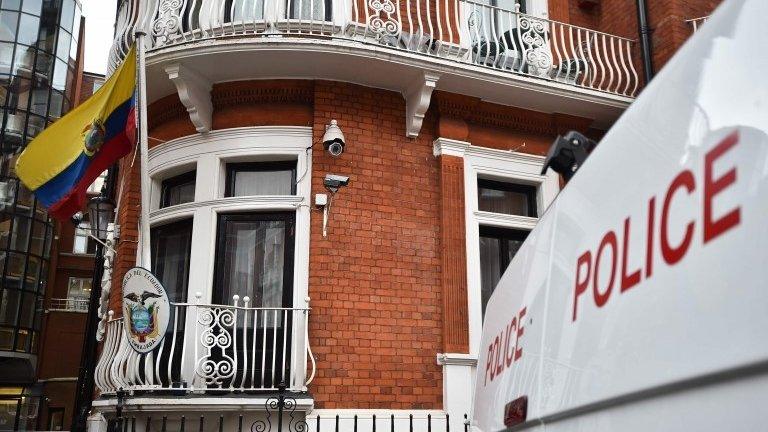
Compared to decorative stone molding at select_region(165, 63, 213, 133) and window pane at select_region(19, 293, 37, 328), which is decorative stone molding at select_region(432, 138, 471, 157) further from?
window pane at select_region(19, 293, 37, 328)

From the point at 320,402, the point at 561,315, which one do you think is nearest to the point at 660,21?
the point at 320,402

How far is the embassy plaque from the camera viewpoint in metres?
6.64

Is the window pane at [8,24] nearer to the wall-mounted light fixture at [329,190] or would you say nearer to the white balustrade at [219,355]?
the white balustrade at [219,355]

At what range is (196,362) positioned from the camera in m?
7.02

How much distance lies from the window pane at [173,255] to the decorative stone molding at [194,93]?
1.14m

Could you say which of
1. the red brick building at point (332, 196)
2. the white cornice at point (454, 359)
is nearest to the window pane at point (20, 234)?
the red brick building at point (332, 196)

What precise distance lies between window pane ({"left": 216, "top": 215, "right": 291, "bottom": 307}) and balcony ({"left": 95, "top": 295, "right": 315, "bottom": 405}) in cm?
20

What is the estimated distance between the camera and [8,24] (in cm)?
3616

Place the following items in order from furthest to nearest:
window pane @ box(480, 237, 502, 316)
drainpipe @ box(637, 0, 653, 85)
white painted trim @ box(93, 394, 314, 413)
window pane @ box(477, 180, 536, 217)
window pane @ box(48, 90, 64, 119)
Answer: window pane @ box(48, 90, 64, 119) < drainpipe @ box(637, 0, 653, 85) < window pane @ box(477, 180, 536, 217) < window pane @ box(480, 237, 502, 316) < white painted trim @ box(93, 394, 314, 413)

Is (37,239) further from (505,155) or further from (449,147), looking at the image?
(505,155)

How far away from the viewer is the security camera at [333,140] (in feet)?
25.7

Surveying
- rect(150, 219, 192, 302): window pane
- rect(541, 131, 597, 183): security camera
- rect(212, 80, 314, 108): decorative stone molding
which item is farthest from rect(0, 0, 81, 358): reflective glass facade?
rect(541, 131, 597, 183): security camera

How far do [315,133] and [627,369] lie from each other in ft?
22.2

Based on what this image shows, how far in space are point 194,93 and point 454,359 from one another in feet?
13.2
